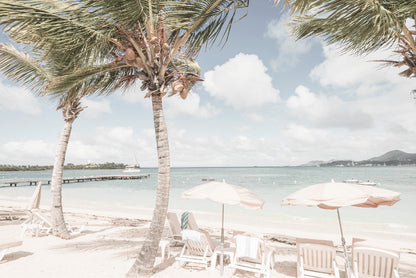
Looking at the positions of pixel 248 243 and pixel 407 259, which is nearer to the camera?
pixel 248 243

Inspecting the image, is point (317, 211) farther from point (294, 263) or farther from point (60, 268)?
point (60, 268)

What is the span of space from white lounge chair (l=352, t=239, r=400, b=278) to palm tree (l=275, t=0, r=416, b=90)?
3244mm

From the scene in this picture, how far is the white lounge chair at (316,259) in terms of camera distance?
418cm

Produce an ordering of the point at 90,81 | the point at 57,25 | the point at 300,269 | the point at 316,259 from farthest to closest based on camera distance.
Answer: the point at 90,81 < the point at 316,259 < the point at 300,269 < the point at 57,25

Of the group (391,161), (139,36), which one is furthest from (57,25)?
(391,161)

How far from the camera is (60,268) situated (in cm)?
473

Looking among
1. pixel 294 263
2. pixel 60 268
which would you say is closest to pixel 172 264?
pixel 60 268

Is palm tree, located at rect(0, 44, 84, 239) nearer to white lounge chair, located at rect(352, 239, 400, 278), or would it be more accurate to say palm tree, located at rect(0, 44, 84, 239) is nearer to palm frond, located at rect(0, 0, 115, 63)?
palm frond, located at rect(0, 0, 115, 63)

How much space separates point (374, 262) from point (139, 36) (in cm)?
586

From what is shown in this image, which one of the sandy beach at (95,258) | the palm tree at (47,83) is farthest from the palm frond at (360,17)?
the palm tree at (47,83)

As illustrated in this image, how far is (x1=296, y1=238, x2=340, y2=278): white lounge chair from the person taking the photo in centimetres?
418

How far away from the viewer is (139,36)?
4406 mm

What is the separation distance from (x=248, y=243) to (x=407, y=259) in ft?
17.0

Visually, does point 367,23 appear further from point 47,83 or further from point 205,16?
point 47,83
